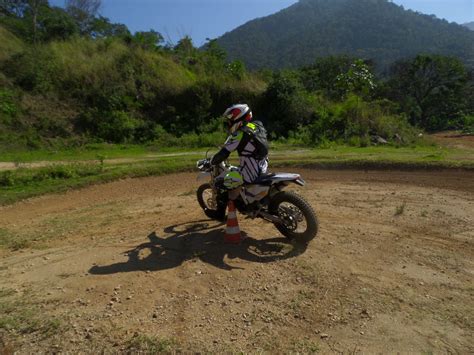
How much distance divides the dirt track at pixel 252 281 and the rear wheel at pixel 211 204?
8.7 inches

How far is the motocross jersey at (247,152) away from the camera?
5.38m

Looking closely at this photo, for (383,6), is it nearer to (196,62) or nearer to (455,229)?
(196,62)

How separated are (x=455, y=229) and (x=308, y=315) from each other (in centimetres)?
350

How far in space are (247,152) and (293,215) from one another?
44.4 inches

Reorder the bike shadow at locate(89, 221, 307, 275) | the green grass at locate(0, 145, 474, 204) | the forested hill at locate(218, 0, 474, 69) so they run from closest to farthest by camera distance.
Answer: the bike shadow at locate(89, 221, 307, 275)
the green grass at locate(0, 145, 474, 204)
the forested hill at locate(218, 0, 474, 69)

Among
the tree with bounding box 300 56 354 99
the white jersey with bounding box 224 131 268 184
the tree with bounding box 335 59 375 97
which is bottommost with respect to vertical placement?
the white jersey with bounding box 224 131 268 184

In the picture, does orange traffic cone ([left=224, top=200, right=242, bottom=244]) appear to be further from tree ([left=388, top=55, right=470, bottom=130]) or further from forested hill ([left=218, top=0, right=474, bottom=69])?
forested hill ([left=218, top=0, right=474, bottom=69])

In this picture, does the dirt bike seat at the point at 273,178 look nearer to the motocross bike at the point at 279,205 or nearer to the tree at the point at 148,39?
the motocross bike at the point at 279,205

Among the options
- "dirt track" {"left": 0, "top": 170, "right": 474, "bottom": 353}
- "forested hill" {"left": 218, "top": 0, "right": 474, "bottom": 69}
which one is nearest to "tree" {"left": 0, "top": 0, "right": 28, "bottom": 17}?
"dirt track" {"left": 0, "top": 170, "right": 474, "bottom": 353}

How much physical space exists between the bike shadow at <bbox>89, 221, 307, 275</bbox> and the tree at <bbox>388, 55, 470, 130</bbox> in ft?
127

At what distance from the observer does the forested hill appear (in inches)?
4003

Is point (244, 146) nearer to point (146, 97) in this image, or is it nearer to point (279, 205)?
point (279, 205)

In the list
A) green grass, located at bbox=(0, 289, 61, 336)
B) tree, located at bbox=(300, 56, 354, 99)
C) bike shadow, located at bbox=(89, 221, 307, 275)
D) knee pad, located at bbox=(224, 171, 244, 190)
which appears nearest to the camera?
green grass, located at bbox=(0, 289, 61, 336)

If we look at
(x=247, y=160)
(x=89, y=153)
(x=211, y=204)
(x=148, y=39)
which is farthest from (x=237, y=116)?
(x=148, y=39)
